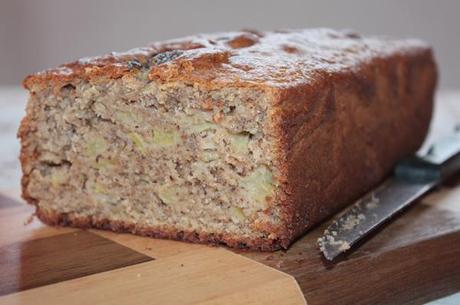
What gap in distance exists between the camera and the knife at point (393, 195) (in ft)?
9.46

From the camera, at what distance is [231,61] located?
304 centimetres

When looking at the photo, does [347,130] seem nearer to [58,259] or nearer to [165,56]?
[165,56]

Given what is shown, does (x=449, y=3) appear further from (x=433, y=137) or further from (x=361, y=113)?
(x=361, y=113)

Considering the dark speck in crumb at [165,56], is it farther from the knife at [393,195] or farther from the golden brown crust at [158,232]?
the knife at [393,195]

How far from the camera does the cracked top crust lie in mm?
2908

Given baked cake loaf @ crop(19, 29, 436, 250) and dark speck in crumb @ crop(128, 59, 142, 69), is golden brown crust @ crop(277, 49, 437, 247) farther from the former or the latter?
dark speck in crumb @ crop(128, 59, 142, 69)

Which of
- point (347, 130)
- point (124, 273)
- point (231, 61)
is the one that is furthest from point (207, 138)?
point (347, 130)

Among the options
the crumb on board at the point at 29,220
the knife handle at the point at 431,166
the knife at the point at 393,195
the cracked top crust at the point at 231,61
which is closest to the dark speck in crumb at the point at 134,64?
the cracked top crust at the point at 231,61

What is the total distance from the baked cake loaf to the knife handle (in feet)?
0.61

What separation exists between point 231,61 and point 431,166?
124 cm

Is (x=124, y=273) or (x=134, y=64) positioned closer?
(x=124, y=273)

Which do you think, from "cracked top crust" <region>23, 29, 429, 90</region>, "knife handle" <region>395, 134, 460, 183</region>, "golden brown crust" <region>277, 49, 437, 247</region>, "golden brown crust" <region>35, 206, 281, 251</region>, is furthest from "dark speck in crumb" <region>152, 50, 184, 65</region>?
"knife handle" <region>395, 134, 460, 183</region>

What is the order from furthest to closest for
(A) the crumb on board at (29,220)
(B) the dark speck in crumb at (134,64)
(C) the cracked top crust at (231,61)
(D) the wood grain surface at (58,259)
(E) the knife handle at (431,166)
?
1. (E) the knife handle at (431,166)
2. (A) the crumb on board at (29,220)
3. (B) the dark speck in crumb at (134,64)
4. (C) the cracked top crust at (231,61)
5. (D) the wood grain surface at (58,259)

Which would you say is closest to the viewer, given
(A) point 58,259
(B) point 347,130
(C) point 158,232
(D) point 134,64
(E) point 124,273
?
(E) point 124,273
